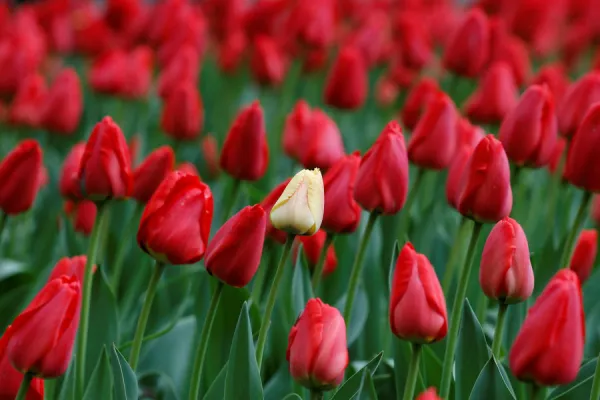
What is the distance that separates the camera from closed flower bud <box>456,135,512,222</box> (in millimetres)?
1270

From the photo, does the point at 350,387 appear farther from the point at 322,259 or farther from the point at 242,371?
the point at 322,259

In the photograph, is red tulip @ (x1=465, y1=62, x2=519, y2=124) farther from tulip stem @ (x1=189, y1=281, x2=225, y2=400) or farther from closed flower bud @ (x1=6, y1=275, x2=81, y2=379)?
closed flower bud @ (x1=6, y1=275, x2=81, y2=379)

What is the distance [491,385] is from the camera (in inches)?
46.6

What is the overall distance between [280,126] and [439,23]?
1395 mm

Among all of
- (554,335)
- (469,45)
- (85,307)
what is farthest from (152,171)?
(469,45)

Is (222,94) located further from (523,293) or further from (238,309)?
(523,293)

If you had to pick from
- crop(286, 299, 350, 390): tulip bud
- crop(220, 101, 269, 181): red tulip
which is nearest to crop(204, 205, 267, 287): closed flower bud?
crop(286, 299, 350, 390): tulip bud

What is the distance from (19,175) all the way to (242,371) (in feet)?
1.77

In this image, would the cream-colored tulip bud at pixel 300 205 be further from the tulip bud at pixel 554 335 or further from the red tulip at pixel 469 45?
the red tulip at pixel 469 45

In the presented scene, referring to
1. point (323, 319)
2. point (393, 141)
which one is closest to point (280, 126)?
point (393, 141)

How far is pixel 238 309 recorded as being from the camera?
147cm

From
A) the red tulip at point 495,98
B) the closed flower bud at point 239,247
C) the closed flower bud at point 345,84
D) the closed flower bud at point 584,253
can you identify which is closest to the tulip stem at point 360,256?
the closed flower bud at point 239,247

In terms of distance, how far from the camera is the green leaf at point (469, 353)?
4.33 ft

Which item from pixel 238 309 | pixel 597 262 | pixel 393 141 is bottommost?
pixel 597 262
